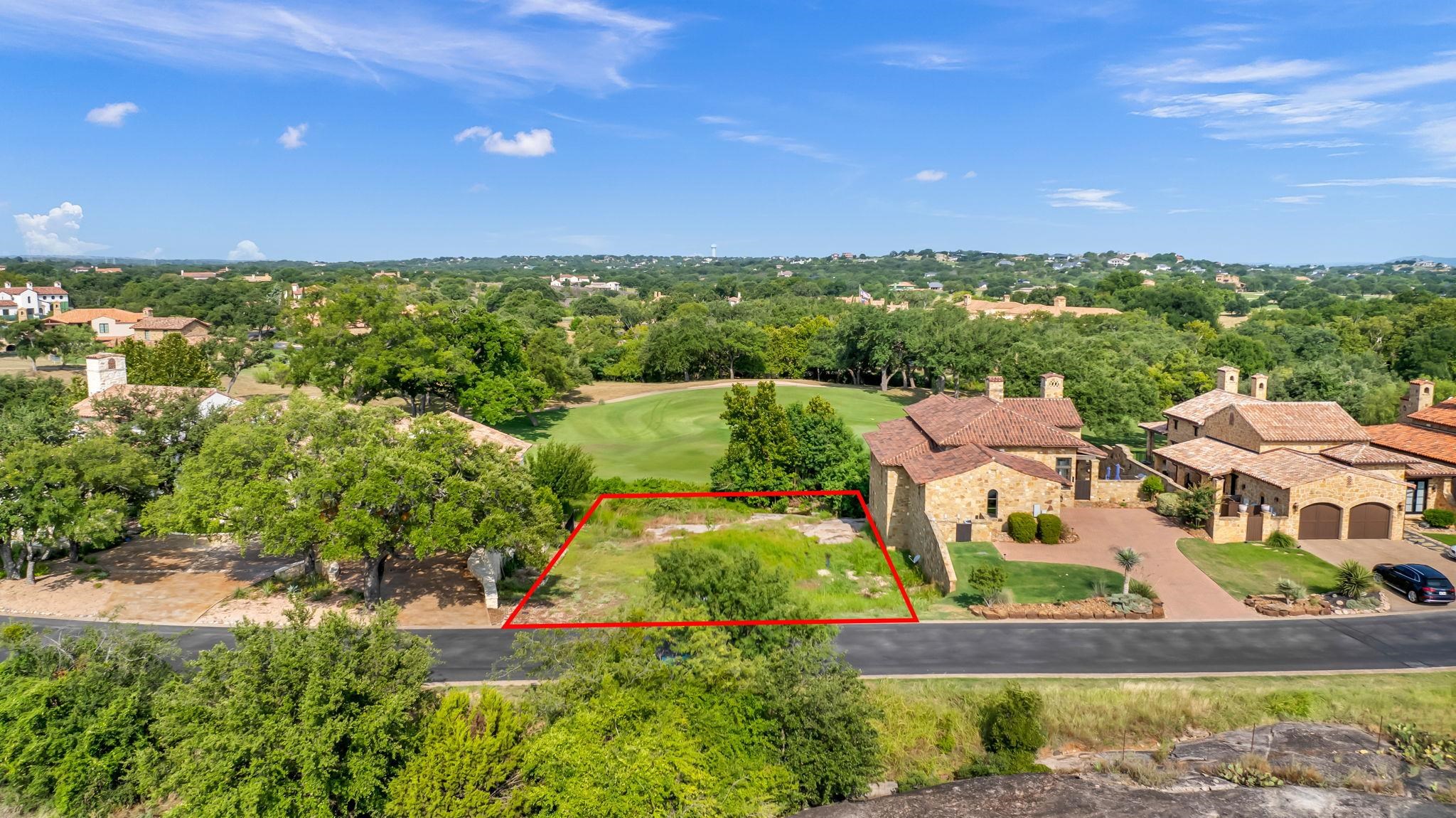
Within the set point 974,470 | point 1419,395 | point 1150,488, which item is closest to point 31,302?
point 974,470

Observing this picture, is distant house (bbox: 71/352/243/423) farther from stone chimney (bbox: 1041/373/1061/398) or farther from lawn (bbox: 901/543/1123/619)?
stone chimney (bbox: 1041/373/1061/398)

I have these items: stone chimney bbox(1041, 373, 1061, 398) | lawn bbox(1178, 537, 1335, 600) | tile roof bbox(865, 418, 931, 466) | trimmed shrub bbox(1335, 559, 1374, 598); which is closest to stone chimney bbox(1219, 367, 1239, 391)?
stone chimney bbox(1041, 373, 1061, 398)

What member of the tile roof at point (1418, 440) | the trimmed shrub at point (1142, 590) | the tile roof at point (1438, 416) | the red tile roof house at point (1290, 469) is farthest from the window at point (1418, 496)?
the trimmed shrub at point (1142, 590)

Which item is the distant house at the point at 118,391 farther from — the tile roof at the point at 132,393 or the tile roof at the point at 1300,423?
the tile roof at the point at 1300,423

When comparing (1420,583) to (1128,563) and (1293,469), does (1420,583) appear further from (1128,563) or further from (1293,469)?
(1128,563)

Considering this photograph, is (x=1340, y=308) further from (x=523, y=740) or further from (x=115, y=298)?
(x=115, y=298)

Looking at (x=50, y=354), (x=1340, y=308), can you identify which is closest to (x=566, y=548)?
(x=50, y=354)
